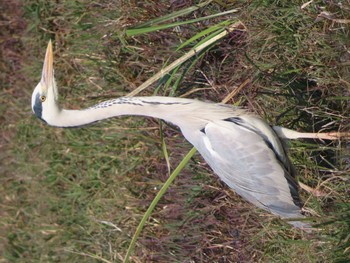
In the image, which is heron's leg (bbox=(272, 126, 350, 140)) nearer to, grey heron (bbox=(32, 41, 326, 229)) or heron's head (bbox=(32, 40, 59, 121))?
grey heron (bbox=(32, 41, 326, 229))

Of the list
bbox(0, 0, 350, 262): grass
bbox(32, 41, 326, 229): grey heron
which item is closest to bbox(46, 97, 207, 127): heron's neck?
bbox(32, 41, 326, 229): grey heron

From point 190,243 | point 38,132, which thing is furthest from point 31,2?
point 190,243

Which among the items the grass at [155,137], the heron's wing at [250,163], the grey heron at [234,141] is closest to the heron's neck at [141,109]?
A: the grey heron at [234,141]

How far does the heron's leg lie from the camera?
8.20 feet

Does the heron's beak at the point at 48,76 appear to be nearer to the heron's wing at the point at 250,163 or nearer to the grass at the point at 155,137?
the grass at the point at 155,137

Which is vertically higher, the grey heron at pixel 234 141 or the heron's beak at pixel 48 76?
the heron's beak at pixel 48 76

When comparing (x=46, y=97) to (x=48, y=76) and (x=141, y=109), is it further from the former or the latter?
(x=141, y=109)

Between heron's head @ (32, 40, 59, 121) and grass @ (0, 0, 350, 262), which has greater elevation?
heron's head @ (32, 40, 59, 121)

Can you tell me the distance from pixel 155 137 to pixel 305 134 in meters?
1.14

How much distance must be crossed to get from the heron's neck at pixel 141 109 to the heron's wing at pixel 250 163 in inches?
4.6

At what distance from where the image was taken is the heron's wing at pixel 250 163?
8.16 ft

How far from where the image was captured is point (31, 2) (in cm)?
440

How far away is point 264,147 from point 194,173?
838mm

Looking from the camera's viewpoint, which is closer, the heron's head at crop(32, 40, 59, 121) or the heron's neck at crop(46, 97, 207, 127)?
the heron's neck at crop(46, 97, 207, 127)
